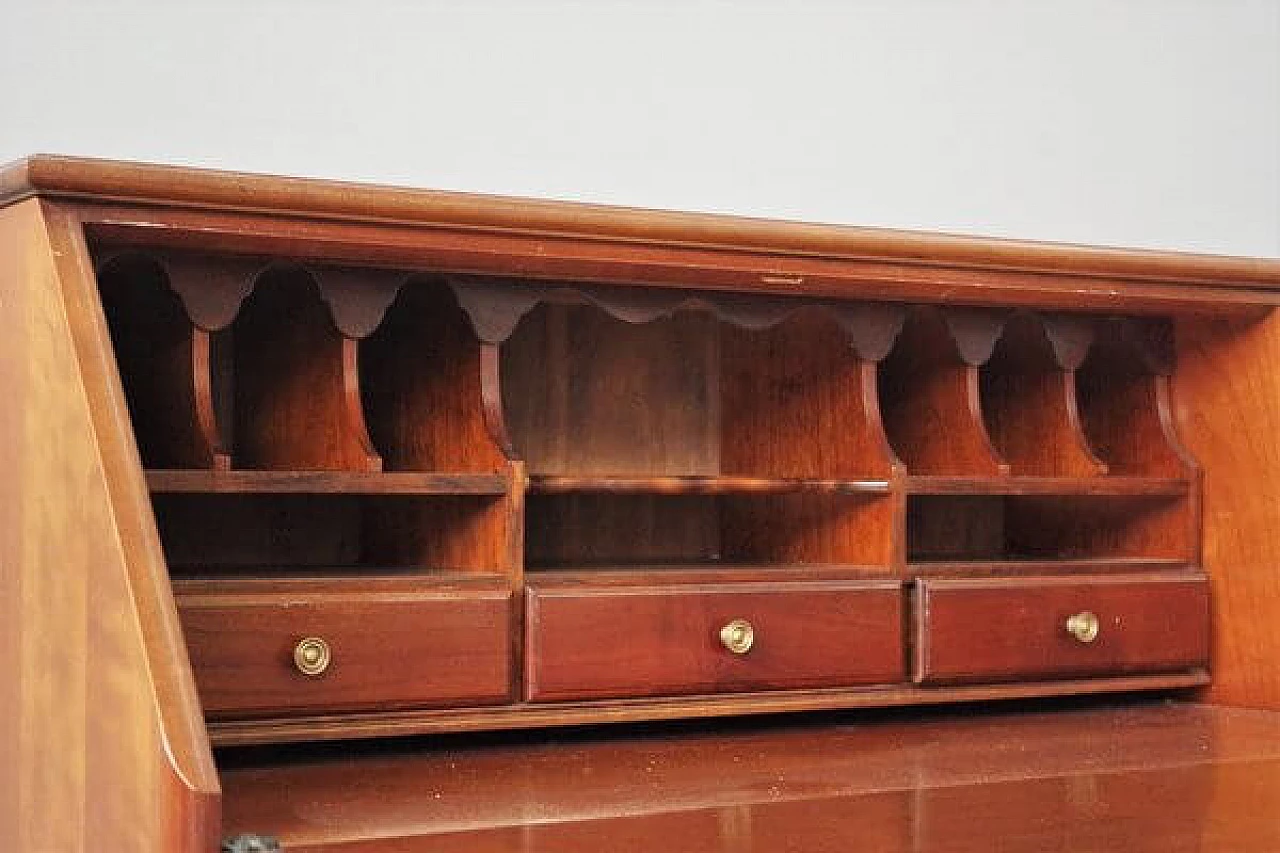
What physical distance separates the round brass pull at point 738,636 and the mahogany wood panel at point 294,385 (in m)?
0.39

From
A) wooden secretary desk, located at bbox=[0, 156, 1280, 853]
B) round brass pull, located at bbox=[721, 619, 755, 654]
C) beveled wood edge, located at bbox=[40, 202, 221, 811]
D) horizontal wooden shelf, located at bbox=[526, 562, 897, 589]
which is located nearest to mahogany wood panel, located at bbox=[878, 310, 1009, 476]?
wooden secretary desk, located at bbox=[0, 156, 1280, 853]

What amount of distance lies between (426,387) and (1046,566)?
0.73 m

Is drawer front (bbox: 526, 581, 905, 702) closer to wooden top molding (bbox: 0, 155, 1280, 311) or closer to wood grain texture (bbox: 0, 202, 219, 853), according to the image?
wooden top molding (bbox: 0, 155, 1280, 311)

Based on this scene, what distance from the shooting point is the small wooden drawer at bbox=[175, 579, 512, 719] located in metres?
1.67

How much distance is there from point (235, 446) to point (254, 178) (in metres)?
0.50

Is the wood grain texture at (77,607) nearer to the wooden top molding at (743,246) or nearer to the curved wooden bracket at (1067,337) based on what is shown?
the wooden top molding at (743,246)

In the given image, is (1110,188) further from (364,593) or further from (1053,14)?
(364,593)

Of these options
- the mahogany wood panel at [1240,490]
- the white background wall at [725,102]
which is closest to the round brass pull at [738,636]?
the mahogany wood panel at [1240,490]

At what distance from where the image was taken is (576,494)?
2.25m

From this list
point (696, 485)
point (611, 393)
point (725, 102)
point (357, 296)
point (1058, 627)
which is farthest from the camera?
point (725, 102)

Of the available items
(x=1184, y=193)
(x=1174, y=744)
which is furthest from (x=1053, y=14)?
(x=1174, y=744)

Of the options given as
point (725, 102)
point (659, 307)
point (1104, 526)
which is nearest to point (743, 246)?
point (659, 307)

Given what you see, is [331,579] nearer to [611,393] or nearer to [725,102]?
[611,393]

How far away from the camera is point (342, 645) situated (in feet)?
5.68
